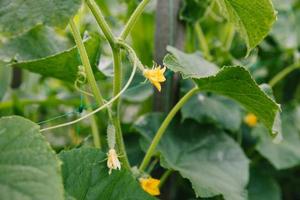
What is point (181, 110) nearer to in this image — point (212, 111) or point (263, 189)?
→ point (212, 111)

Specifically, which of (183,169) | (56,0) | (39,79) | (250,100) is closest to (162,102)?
(183,169)

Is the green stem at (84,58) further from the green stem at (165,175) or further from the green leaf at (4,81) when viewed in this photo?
the green leaf at (4,81)

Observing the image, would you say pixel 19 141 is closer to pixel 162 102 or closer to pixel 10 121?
pixel 10 121

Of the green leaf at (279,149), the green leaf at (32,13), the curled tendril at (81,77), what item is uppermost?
the green leaf at (32,13)

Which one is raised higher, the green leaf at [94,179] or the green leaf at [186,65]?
the green leaf at [186,65]

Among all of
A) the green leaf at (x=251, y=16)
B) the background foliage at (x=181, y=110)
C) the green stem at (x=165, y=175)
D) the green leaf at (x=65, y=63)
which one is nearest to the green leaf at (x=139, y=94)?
the background foliage at (x=181, y=110)

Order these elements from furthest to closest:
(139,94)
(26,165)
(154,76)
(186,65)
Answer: (139,94) < (186,65) < (154,76) < (26,165)

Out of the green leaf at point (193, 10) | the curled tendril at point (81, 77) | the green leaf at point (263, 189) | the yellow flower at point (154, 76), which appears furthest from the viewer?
the green leaf at point (263, 189)

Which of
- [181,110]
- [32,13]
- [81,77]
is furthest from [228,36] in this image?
[32,13]

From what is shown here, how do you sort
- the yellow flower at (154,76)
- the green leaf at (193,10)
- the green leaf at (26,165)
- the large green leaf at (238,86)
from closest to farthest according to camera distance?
the green leaf at (26,165)
the yellow flower at (154,76)
the large green leaf at (238,86)
the green leaf at (193,10)
